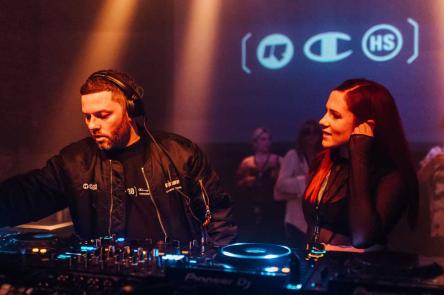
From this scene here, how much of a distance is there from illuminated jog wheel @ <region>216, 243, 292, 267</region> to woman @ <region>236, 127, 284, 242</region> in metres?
3.52

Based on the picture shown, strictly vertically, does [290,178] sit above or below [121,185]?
below

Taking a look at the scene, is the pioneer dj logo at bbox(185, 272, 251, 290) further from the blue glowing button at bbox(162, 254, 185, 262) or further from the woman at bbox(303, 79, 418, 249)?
the woman at bbox(303, 79, 418, 249)

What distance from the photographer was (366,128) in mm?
1984

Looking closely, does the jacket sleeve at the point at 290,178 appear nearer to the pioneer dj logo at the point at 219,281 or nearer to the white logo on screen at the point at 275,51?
the white logo on screen at the point at 275,51

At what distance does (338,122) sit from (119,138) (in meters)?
0.91

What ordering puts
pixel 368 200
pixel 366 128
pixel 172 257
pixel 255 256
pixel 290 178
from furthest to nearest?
pixel 290 178 < pixel 366 128 < pixel 368 200 < pixel 172 257 < pixel 255 256

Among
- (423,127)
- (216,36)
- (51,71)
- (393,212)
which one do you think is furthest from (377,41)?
(393,212)

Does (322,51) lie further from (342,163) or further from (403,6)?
(342,163)

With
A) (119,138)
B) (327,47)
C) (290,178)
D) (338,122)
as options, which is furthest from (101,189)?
(327,47)

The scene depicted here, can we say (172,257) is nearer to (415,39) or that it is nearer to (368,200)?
(368,200)

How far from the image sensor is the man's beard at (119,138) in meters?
2.08

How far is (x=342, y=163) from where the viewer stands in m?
2.13

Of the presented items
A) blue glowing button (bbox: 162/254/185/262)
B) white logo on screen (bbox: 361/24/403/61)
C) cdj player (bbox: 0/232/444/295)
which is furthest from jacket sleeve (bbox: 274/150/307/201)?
blue glowing button (bbox: 162/254/185/262)

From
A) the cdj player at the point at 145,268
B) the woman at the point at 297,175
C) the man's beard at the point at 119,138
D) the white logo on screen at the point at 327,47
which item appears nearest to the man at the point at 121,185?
the man's beard at the point at 119,138
